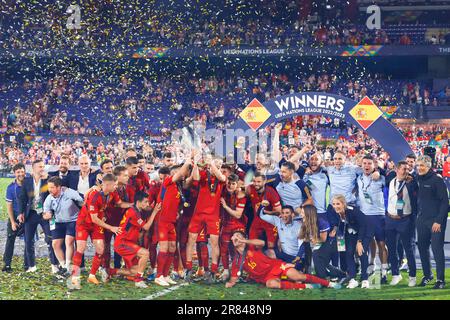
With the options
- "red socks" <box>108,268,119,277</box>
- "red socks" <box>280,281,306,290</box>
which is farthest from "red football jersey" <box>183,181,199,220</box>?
"red socks" <box>280,281,306,290</box>

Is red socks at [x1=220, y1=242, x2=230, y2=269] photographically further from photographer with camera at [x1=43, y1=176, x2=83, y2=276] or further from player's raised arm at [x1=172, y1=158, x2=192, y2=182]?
photographer with camera at [x1=43, y1=176, x2=83, y2=276]

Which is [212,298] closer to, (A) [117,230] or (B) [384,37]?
(A) [117,230]

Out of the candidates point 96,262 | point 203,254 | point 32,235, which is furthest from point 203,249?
point 32,235

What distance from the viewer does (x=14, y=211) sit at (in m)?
8.30

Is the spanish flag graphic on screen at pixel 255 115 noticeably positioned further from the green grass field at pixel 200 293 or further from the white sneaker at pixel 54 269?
the white sneaker at pixel 54 269

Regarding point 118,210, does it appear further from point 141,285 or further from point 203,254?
point 203,254

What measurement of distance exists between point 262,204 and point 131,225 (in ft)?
5.08

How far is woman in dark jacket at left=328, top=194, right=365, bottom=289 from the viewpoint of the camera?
738 cm

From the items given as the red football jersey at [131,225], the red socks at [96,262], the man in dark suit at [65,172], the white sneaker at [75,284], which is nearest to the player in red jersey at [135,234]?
the red football jersey at [131,225]

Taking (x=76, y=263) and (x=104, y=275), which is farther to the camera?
(x=104, y=275)

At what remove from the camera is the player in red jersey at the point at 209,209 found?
7.56m

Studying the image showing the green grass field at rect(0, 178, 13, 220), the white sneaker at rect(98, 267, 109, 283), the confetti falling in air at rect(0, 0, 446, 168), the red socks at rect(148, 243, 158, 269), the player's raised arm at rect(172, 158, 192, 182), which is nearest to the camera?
the player's raised arm at rect(172, 158, 192, 182)

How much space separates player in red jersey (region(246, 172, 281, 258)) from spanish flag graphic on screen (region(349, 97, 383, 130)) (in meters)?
1.98

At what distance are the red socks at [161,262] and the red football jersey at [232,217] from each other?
0.77 metres
